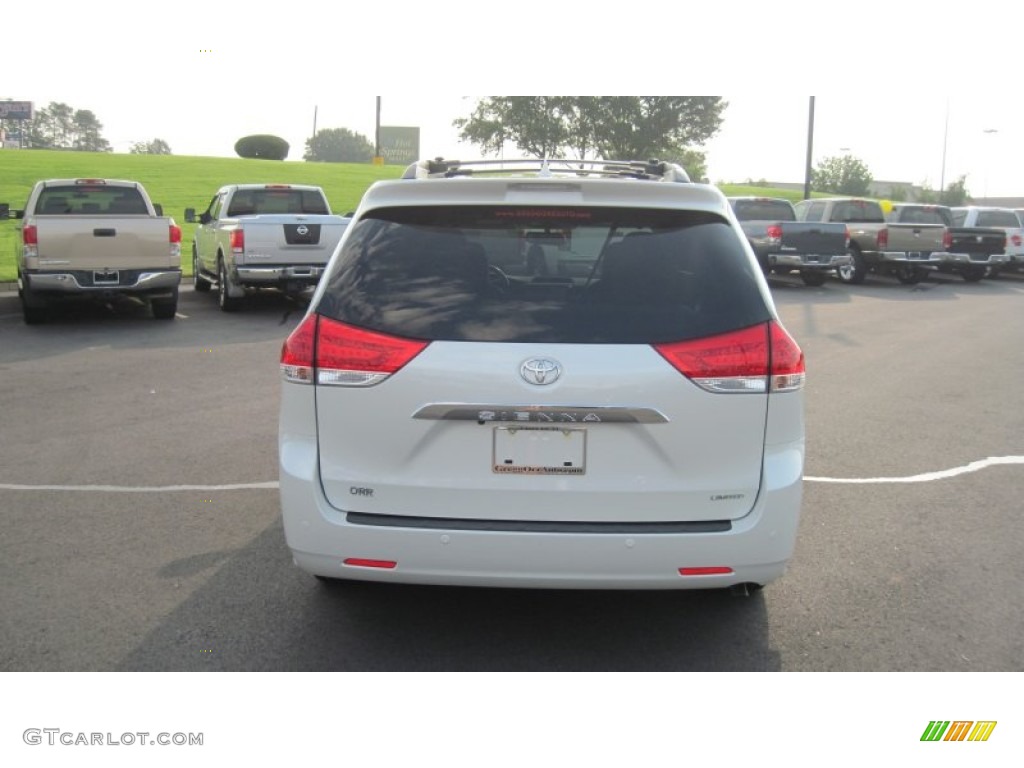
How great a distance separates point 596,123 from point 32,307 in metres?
27.7

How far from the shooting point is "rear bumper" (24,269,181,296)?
14164mm

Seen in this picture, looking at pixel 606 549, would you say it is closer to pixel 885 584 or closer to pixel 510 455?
pixel 510 455

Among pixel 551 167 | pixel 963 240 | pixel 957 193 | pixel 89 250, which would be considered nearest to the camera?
pixel 551 167

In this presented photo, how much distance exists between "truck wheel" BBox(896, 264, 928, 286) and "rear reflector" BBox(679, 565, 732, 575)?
2303 cm

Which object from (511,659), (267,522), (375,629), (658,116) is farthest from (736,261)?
(658,116)

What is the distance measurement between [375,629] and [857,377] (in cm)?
808

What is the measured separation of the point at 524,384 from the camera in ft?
12.4

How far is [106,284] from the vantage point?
1453cm

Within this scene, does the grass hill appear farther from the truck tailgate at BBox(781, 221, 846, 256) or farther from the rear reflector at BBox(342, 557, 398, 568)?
the rear reflector at BBox(342, 557, 398, 568)

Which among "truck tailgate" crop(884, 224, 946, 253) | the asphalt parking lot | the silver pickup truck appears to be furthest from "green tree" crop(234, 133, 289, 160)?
the asphalt parking lot

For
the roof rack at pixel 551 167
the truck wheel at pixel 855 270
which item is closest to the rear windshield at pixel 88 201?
the roof rack at pixel 551 167

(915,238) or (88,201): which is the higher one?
(88,201)

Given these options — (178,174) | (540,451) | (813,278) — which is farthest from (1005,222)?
(178,174)
